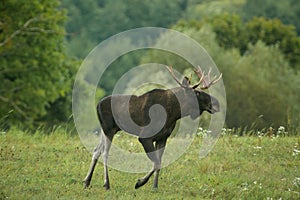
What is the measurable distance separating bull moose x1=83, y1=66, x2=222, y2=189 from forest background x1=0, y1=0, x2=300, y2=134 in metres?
1.50

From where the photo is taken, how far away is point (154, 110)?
36.1 ft

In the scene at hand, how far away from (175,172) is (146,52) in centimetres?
5223

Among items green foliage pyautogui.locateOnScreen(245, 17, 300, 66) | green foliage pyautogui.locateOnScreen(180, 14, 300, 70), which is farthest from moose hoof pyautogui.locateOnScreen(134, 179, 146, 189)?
green foliage pyautogui.locateOnScreen(180, 14, 300, 70)

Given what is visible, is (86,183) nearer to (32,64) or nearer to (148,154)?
(148,154)

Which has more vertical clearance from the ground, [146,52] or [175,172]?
[175,172]

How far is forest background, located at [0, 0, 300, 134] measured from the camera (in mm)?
33438

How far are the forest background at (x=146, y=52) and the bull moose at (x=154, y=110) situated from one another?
1.50 m

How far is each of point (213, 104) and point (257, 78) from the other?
41.5 meters

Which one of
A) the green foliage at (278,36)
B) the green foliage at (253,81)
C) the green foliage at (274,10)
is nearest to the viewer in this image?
the green foliage at (253,81)

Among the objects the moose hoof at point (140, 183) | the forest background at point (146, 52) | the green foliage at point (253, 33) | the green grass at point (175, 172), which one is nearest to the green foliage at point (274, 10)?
the forest background at point (146, 52)

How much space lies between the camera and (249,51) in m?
59.2

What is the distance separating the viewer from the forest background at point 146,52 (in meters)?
33.4

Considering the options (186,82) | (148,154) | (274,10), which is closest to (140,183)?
(148,154)

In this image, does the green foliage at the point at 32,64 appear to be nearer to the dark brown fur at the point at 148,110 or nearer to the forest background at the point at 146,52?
the forest background at the point at 146,52
